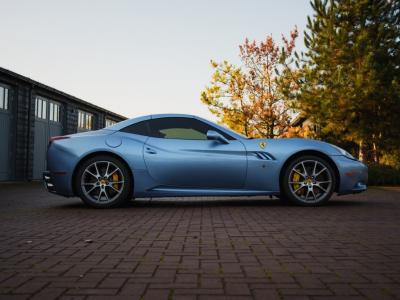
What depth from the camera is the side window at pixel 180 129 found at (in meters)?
7.40

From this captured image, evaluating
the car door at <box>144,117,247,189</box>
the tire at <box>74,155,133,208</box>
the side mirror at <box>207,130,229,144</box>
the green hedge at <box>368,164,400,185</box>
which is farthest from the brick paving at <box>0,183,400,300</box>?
the green hedge at <box>368,164,400,185</box>

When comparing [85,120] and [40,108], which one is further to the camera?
[85,120]

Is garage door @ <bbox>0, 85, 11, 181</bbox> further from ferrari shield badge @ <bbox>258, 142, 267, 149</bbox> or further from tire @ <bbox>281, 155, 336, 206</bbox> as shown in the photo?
tire @ <bbox>281, 155, 336, 206</bbox>

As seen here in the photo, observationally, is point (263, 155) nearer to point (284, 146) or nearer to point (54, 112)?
point (284, 146)

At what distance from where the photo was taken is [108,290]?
106 inches

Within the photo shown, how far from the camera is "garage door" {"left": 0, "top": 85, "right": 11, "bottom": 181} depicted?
56.2 ft

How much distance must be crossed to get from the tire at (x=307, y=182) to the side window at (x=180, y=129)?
1090mm

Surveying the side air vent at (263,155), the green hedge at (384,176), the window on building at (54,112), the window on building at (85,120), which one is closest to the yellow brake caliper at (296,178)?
the side air vent at (263,155)

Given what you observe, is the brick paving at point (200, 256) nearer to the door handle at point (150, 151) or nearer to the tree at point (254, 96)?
the door handle at point (150, 151)

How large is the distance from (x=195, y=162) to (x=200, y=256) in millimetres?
3578

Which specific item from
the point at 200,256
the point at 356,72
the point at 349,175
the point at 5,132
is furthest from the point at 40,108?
the point at 200,256

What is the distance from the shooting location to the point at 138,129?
7.44 metres

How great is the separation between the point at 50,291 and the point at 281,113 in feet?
83.9

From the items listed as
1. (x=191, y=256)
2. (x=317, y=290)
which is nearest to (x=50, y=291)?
(x=191, y=256)
